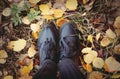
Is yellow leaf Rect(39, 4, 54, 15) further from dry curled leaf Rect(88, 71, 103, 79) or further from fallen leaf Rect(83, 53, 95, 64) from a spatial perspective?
dry curled leaf Rect(88, 71, 103, 79)

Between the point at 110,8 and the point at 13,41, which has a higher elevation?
the point at 110,8

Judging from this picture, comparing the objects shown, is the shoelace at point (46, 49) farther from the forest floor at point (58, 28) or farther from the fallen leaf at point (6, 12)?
the fallen leaf at point (6, 12)

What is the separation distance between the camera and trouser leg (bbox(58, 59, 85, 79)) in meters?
2.05

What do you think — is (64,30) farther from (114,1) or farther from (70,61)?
(114,1)

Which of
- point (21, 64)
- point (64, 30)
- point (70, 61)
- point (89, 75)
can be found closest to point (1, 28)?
point (21, 64)

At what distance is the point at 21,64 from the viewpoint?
2.37 meters

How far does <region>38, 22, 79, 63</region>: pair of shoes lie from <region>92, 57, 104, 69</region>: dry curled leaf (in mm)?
182

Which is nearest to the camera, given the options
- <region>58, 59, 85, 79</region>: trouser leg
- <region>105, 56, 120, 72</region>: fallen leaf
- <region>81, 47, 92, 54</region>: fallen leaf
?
<region>58, 59, 85, 79</region>: trouser leg

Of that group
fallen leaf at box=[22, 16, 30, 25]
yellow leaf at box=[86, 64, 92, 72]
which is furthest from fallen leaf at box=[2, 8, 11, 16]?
yellow leaf at box=[86, 64, 92, 72]

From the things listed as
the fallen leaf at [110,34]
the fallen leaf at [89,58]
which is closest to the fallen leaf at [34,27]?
the fallen leaf at [89,58]

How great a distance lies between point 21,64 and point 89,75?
0.59 metres

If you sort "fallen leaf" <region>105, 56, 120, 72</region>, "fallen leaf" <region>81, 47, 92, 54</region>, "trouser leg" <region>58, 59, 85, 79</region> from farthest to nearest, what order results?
"fallen leaf" <region>81, 47, 92, 54</region>, "fallen leaf" <region>105, 56, 120, 72</region>, "trouser leg" <region>58, 59, 85, 79</region>

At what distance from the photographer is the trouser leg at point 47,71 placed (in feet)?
6.75

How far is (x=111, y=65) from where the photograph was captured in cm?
223
